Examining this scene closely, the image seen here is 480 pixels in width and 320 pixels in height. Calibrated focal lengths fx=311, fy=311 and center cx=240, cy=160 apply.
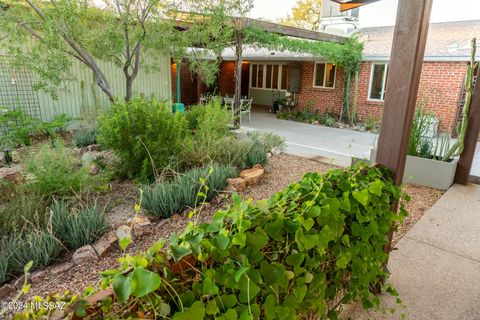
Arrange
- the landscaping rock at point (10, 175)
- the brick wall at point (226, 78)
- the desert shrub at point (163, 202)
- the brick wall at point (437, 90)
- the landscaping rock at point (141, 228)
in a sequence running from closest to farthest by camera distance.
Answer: the landscaping rock at point (141, 228) < the desert shrub at point (163, 202) < the landscaping rock at point (10, 175) < the brick wall at point (437, 90) < the brick wall at point (226, 78)

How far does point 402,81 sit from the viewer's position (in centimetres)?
186

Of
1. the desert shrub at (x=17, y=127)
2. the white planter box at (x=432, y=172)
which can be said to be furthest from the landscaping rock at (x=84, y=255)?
the desert shrub at (x=17, y=127)

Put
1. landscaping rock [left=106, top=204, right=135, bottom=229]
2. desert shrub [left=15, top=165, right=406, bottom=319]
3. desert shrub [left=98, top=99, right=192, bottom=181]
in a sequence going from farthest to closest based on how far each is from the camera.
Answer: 1. desert shrub [left=98, top=99, right=192, bottom=181]
2. landscaping rock [left=106, top=204, right=135, bottom=229]
3. desert shrub [left=15, top=165, right=406, bottom=319]

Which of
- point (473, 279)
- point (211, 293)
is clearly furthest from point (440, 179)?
point (211, 293)

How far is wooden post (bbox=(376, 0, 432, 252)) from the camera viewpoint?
1.76 metres

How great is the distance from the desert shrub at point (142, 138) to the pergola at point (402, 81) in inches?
117

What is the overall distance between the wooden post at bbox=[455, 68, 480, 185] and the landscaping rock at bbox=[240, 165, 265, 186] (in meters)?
2.97

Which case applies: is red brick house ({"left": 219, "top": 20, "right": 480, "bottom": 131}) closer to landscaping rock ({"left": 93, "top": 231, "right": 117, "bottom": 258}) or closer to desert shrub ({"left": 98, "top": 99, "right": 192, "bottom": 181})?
desert shrub ({"left": 98, "top": 99, "right": 192, "bottom": 181})

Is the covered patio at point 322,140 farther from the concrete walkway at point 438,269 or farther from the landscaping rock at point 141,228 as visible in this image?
the landscaping rock at point 141,228

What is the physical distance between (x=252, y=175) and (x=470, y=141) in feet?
10.6

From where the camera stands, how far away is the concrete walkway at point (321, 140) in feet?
21.2

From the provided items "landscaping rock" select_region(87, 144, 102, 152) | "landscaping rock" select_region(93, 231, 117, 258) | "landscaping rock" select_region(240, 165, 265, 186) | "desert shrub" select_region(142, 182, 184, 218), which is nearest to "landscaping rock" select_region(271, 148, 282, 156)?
"landscaping rock" select_region(240, 165, 265, 186)

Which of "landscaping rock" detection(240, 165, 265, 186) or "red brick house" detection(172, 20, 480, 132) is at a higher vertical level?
"red brick house" detection(172, 20, 480, 132)

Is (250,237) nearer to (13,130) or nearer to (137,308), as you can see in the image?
(137,308)
